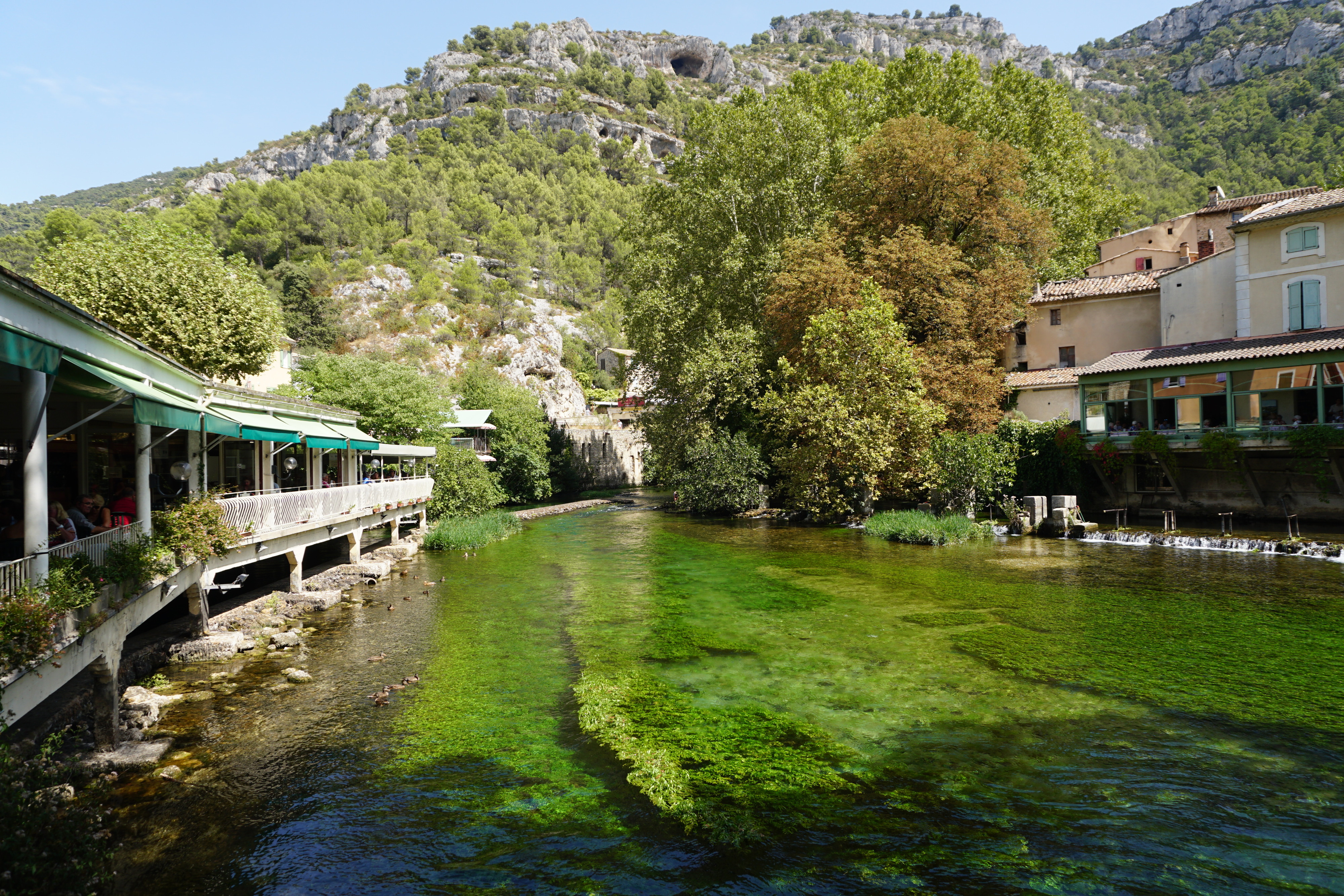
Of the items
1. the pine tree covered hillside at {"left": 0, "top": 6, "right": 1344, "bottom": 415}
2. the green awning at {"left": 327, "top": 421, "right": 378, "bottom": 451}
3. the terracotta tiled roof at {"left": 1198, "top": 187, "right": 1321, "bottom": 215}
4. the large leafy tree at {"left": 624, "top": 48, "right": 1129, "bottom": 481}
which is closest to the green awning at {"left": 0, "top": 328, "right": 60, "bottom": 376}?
the green awning at {"left": 327, "top": 421, "right": 378, "bottom": 451}

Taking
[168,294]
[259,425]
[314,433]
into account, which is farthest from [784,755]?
[168,294]

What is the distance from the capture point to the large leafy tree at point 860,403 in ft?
90.0

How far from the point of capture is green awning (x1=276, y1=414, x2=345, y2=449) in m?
16.7

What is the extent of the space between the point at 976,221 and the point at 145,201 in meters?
128

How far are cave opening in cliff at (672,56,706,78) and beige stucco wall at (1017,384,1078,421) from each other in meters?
174

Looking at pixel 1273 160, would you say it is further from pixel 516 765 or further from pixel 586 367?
pixel 516 765

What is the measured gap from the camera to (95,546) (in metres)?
8.26

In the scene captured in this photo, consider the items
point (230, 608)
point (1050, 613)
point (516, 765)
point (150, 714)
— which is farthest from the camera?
point (230, 608)

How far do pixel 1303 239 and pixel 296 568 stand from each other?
32.9 m

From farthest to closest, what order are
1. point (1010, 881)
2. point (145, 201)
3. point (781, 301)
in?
point (145, 201), point (781, 301), point (1010, 881)

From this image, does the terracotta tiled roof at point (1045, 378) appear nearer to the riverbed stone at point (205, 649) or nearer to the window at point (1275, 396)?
the window at point (1275, 396)

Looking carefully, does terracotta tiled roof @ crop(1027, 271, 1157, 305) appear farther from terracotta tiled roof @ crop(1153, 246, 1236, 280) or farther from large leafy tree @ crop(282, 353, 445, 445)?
large leafy tree @ crop(282, 353, 445, 445)

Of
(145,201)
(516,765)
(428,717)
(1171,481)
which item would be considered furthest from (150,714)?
(145,201)

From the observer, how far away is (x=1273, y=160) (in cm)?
6950
